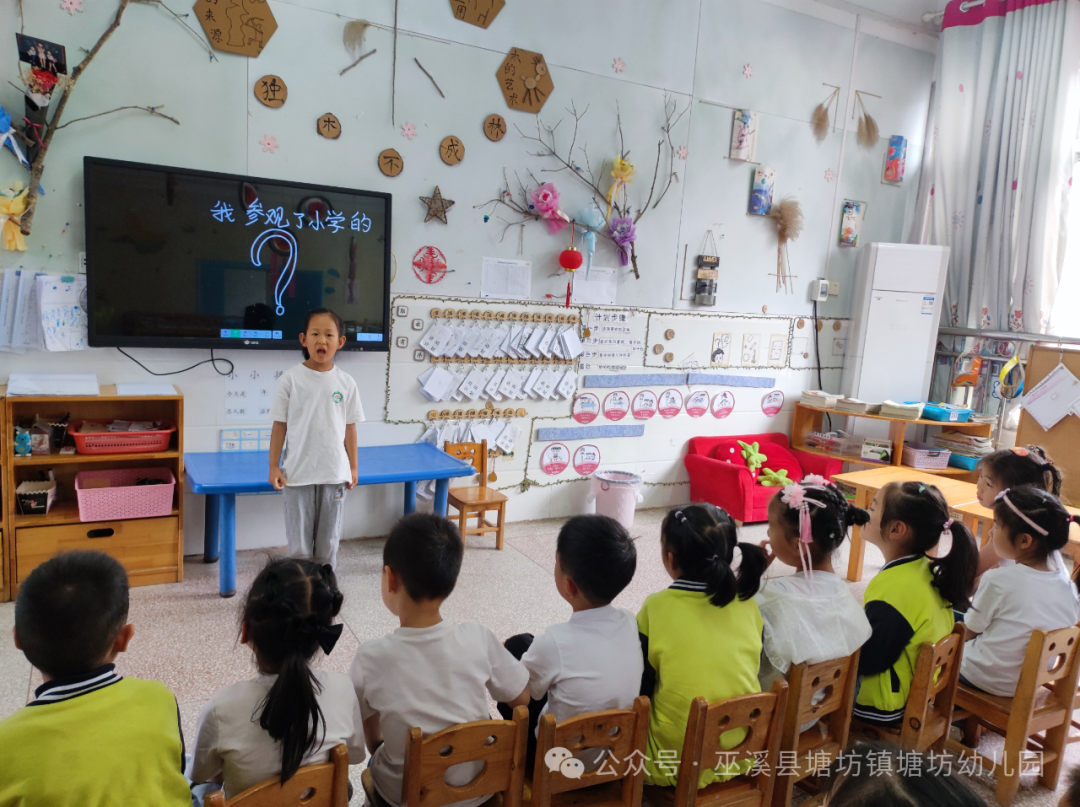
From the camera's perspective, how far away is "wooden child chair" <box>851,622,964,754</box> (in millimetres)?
1782

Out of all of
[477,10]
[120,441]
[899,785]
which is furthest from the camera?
[477,10]

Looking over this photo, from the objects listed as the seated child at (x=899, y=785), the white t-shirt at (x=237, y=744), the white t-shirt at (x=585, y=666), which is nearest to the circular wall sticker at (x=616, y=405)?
the white t-shirt at (x=585, y=666)

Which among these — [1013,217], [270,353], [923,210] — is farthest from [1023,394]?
[270,353]

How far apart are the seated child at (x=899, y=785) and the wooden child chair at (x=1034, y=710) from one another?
55.0 inches

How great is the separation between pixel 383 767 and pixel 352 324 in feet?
8.36

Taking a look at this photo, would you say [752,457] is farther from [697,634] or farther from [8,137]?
[8,137]

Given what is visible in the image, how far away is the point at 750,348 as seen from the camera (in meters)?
5.07

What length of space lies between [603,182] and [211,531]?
9.27 ft

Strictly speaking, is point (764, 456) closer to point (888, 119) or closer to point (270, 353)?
point (888, 119)

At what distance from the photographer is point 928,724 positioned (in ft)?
6.35

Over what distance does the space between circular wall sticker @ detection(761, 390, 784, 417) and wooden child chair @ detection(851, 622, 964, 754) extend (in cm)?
332

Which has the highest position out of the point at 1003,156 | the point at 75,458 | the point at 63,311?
the point at 1003,156

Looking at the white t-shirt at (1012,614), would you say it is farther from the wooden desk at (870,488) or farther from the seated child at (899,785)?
the seated child at (899,785)

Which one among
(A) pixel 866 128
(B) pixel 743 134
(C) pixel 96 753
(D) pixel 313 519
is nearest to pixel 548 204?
(B) pixel 743 134
